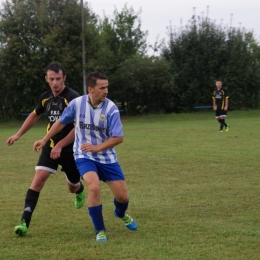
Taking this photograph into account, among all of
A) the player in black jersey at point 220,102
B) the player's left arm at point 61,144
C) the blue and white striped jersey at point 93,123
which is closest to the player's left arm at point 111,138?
the blue and white striped jersey at point 93,123

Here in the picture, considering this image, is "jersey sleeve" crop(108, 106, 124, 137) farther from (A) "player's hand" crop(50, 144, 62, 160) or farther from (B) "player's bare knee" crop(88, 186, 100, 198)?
(A) "player's hand" crop(50, 144, 62, 160)

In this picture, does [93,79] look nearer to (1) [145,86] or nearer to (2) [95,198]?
(2) [95,198]

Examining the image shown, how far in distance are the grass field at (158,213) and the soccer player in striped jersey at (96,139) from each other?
1.51 feet

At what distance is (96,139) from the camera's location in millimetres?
6391

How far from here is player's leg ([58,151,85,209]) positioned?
23.5 ft

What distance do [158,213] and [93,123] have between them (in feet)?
6.29

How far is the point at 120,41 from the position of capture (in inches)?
1854

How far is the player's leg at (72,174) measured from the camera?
7160 mm

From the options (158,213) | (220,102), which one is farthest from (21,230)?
(220,102)

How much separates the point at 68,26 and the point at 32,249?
3370 centimetres

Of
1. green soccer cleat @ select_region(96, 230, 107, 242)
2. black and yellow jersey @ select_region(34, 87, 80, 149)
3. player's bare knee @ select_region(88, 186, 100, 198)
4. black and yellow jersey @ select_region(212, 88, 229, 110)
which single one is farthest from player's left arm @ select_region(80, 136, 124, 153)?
black and yellow jersey @ select_region(212, 88, 229, 110)

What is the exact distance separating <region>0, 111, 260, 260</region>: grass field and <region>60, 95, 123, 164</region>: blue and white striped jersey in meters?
0.90

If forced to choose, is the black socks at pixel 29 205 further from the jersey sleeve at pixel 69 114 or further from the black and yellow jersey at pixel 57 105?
the jersey sleeve at pixel 69 114

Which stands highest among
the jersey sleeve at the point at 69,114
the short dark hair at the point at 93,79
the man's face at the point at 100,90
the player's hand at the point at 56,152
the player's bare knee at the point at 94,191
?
the short dark hair at the point at 93,79
